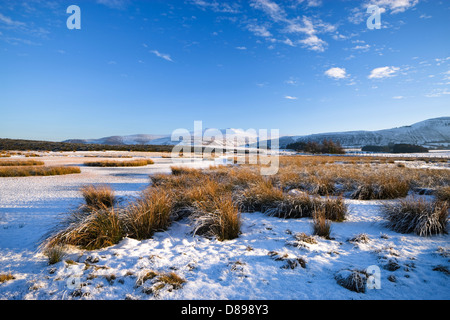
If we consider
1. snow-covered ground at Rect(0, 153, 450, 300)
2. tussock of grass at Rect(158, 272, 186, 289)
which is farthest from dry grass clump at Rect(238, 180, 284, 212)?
tussock of grass at Rect(158, 272, 186, 289)

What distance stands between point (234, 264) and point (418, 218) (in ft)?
12.0

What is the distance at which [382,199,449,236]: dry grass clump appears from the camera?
3725mm

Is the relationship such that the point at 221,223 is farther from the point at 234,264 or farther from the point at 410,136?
the point at 410,136

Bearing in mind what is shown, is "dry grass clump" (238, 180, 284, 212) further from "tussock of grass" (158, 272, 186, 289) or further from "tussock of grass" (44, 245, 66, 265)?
"tussock of grass" (44, 245, 66, 265)

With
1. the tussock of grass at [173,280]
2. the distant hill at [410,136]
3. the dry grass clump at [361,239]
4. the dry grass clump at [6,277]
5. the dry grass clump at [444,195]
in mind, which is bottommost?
the dry grass clump at [361,239]

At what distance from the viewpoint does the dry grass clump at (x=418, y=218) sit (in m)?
3.72

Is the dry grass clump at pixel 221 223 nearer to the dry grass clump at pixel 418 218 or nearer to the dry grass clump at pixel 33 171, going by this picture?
the dry grass clump at pixel 418 218

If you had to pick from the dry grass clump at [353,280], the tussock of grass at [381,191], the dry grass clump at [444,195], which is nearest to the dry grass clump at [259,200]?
the tussock of grass at [381,191]

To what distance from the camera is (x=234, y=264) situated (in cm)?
277

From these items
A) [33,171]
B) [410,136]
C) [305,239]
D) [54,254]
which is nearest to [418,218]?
[305,239]

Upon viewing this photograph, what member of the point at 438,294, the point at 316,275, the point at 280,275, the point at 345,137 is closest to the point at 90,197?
the point at 280,275

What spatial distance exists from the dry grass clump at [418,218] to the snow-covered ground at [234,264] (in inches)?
6.6

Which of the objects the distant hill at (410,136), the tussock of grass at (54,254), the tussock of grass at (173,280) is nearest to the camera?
the tussock of grass at (173,280)
